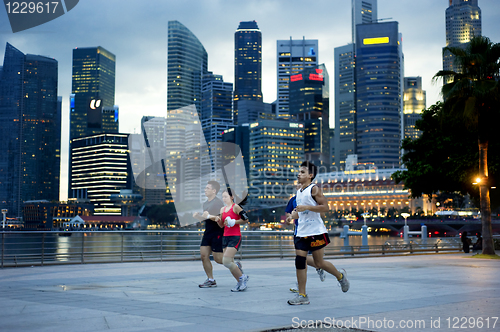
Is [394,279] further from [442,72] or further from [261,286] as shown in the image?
[442,72]

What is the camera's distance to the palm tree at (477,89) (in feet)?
65.8

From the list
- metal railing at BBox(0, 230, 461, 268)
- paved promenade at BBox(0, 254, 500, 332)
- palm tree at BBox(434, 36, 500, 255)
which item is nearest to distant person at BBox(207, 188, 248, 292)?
paved promenade at BBox(0, 254, 500, 332)

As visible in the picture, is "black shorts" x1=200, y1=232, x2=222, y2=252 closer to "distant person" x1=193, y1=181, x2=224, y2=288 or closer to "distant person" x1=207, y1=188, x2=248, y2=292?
"distant person" x1=193, y1=181, x2=224, y2=288

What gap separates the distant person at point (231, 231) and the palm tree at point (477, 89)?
46.2 feet

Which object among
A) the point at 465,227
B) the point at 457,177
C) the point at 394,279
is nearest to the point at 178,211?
the point at 465,227

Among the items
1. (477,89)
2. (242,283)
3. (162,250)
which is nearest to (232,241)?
(242,283)

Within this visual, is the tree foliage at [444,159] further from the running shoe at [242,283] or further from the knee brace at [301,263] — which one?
the knee brace at [301,263]

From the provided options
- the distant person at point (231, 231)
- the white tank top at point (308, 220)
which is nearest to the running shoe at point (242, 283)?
the distant person at point (231, 231)

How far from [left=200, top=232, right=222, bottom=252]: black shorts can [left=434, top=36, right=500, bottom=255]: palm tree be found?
46.5 feet

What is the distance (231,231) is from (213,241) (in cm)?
49

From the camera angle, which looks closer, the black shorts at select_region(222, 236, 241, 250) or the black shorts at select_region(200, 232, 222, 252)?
the black shorts at select_region(222, 236, 241, 250)

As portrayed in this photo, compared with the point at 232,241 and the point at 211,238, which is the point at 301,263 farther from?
the point at 211,238

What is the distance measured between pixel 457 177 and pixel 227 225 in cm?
2100

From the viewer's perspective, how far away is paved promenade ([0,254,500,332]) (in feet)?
19.0
